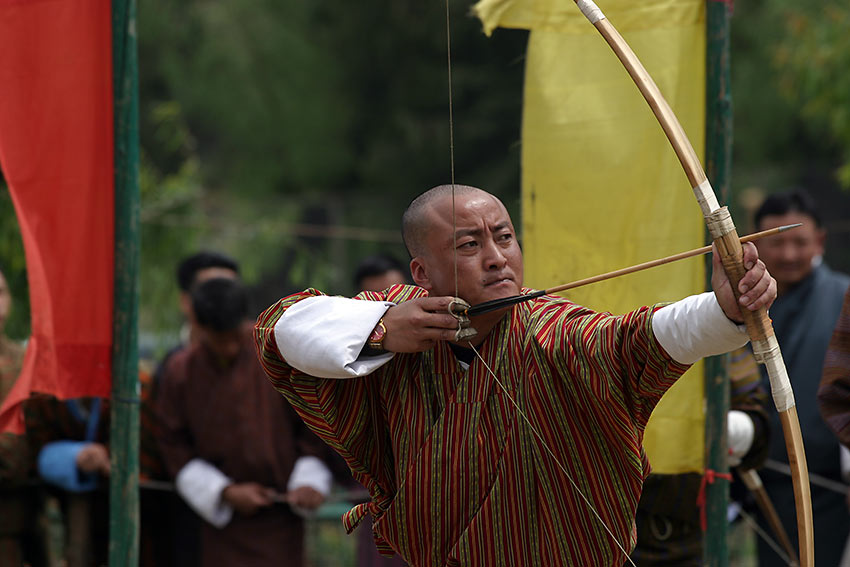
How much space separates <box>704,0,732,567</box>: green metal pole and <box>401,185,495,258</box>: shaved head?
98 centimetres

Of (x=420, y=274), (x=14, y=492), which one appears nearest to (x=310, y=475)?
(x=14, y=492)

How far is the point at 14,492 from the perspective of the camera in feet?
15.8

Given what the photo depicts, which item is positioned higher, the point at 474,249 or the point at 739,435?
the point at 474,249

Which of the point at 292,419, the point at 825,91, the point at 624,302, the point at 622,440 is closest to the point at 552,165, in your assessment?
the point at 624,302

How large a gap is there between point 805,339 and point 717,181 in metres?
1.76

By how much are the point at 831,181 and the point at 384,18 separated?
7.52 m

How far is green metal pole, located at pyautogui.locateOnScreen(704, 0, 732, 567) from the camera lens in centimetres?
342

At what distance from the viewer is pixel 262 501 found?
4793 millimetres

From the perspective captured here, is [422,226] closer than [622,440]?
No

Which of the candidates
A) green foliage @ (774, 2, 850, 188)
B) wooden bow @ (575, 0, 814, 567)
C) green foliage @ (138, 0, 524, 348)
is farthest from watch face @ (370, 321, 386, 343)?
green foliage @ (138, 0, 524, 348)

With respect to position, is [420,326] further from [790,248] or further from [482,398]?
[790,248]

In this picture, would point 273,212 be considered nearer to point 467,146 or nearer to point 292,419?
point 467,146

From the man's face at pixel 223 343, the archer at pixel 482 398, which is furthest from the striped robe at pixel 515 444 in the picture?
the man's face at pixel 223 343

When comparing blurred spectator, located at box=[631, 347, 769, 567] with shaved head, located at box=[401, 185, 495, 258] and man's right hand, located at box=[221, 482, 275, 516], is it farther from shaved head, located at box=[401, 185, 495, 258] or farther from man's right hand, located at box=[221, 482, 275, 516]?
man's right hand, located at box=[221, 482, 275, 516]
